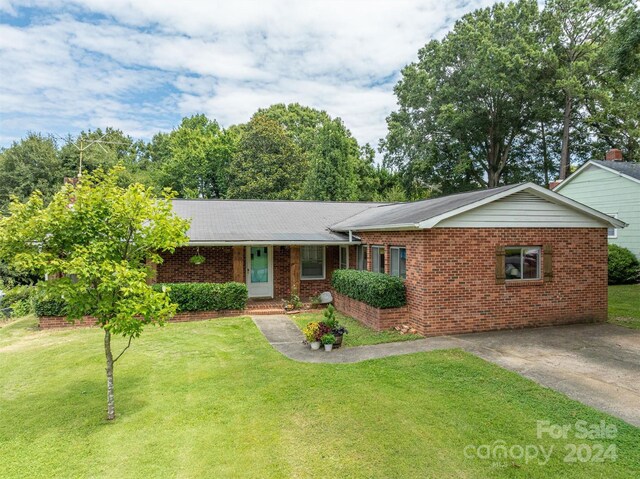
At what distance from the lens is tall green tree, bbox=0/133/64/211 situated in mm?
27156

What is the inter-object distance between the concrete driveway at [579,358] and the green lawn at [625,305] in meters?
0.94

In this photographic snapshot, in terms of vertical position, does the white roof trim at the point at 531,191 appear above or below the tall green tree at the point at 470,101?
below

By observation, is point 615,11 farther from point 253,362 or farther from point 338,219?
point 253,362

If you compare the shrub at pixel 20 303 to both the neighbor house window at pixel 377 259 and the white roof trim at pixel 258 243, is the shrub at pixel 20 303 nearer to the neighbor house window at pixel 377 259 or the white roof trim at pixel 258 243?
the white roof trim at pixel 258 243

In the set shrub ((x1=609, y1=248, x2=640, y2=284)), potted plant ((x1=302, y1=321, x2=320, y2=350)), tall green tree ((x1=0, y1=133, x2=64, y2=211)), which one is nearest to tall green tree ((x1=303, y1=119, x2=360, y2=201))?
shrub ((x1=609, y1=248, x2=640, y2=284))

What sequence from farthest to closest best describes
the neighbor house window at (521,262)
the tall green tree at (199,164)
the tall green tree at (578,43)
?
the tall green tree at (199,164)
the tall green tree at (578,43)
the neighbor house window at (521,262)

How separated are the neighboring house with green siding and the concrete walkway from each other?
9.73 metres

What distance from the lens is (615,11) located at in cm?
2345

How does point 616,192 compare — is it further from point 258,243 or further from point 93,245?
point 93,245

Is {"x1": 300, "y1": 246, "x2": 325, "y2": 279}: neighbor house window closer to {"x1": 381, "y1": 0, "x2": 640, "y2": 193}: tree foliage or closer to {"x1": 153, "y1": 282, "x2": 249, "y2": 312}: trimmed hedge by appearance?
{"x1": 153, "y1": 282, "x2": 249, "y2": 312}: trimmed hedge

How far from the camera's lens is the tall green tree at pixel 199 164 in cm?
3612

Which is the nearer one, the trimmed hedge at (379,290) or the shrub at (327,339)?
the shrub at (327,339)

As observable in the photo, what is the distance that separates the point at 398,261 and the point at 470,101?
22294 millimetres

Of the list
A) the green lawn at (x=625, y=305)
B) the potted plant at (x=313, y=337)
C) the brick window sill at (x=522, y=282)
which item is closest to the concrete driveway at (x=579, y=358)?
the green lawn at (x=625, y=305)
